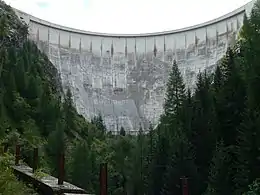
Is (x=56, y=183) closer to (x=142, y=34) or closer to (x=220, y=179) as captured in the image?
(x=220, y=179)

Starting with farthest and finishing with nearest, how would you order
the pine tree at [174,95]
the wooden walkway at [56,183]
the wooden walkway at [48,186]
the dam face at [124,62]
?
the dam face at [124,62], the pine tree at [174,95], the wooden walkway at [48,186], the wooden walkway at [56,183]

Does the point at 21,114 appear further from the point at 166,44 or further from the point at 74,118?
the point at 166,44

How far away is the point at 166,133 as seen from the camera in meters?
41.4

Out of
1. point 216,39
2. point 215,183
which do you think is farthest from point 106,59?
point 215,183

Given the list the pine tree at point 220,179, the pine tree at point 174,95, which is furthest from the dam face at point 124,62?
the pine tree at point 220,179

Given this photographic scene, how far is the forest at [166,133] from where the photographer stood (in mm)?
24031

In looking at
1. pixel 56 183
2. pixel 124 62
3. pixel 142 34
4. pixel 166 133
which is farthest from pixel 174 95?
pixel 56 183

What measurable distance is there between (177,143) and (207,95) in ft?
23.1

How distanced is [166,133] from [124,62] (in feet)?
130

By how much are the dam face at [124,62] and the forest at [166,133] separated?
29.1 ft

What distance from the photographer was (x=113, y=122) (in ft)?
249

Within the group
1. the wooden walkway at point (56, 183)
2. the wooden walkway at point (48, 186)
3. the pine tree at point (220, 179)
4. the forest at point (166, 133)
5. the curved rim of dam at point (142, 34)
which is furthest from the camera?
the curved rim of dam at point (142, 34)

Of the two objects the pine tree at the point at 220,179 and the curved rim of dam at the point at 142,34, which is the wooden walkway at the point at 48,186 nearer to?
the pine tree at the point at 220,179

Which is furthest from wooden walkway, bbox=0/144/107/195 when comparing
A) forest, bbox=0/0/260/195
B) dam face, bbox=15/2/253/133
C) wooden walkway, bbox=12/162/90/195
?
dam face, bbox=15/2/253/133
